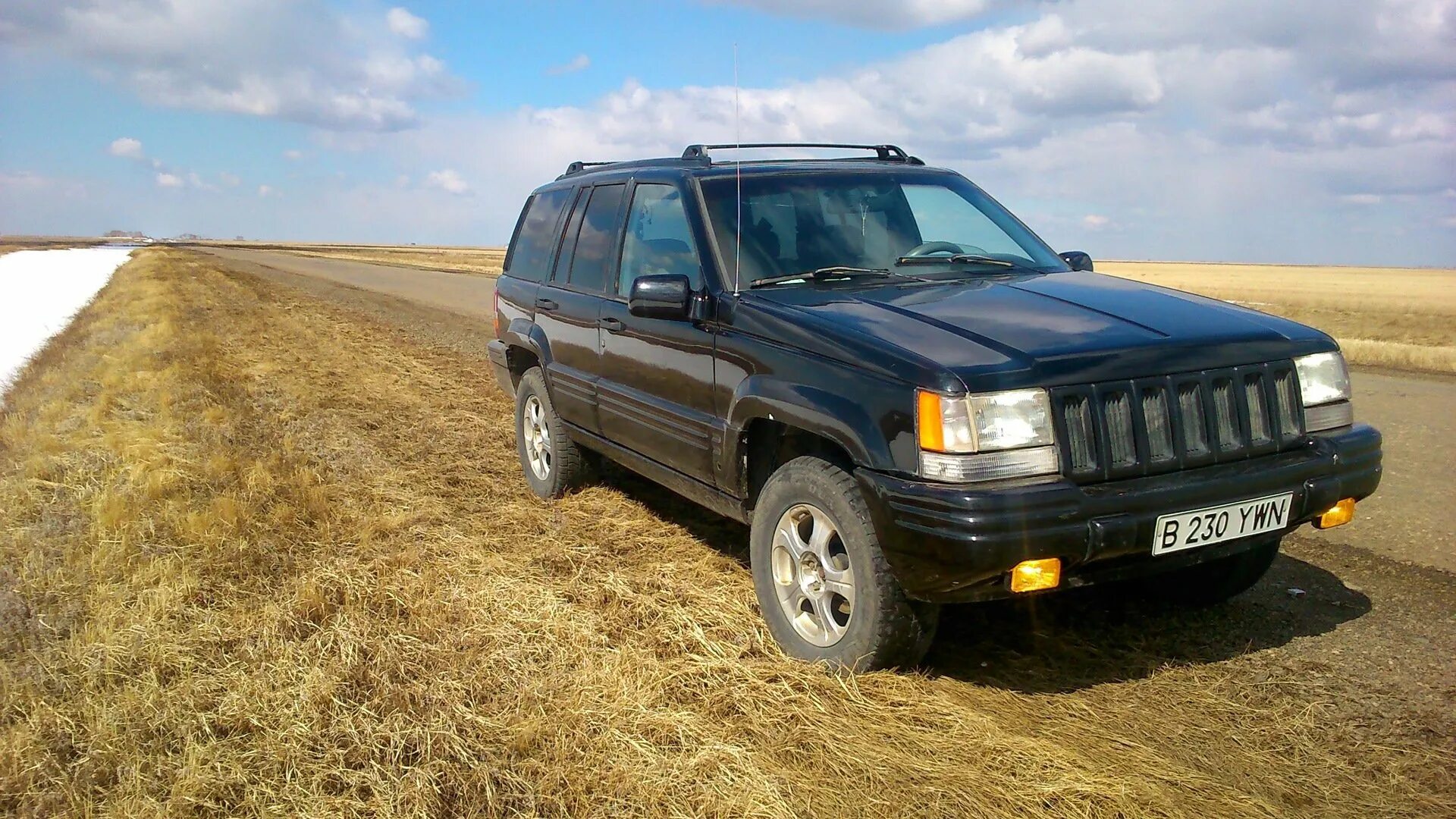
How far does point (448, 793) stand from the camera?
287cm

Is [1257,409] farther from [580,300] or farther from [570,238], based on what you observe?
[570,238]

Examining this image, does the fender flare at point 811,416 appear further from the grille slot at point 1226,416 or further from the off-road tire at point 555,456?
the off-road tire at point 555,456

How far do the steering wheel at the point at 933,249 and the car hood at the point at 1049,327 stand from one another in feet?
1.03

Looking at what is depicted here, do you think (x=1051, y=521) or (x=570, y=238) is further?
(x=570, y=238)

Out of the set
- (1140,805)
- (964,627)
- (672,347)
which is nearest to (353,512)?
(672,347)

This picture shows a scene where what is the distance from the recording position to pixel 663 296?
13.7 feet

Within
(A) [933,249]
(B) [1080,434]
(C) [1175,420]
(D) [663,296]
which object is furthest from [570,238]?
(C) [1175,420]

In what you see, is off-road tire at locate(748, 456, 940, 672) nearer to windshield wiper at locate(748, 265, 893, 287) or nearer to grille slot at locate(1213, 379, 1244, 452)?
windshield wiper at locate(748, 265, 893, 287)

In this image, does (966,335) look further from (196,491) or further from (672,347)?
(196,491)

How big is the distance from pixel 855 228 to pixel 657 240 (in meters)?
0.94

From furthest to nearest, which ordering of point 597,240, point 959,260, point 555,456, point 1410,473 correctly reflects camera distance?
point 1410,473 → point 555,456 → point 597,240 → point 959,260

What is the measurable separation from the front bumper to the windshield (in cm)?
133

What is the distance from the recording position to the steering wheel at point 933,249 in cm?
446

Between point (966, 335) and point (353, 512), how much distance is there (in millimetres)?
3694
